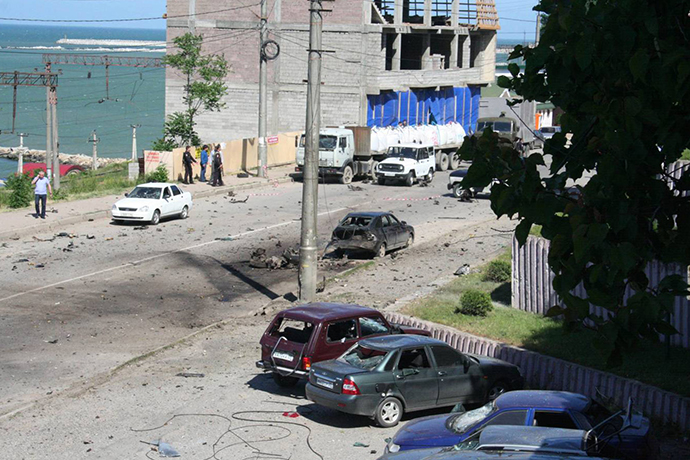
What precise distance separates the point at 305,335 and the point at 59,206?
20.8m

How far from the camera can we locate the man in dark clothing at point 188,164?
38578mm

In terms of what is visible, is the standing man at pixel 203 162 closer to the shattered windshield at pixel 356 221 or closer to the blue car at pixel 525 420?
the shattered windshield at pixel 356 221

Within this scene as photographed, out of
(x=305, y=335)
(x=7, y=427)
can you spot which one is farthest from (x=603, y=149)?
(x=7, y=427)

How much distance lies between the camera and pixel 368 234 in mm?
25094

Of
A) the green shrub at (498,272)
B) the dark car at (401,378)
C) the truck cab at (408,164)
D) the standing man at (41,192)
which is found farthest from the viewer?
the truck cab at (408,164)

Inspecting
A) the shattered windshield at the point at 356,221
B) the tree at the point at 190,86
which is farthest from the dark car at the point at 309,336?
the tree at the point at 190,86

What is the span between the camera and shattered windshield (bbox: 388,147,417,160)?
42.2 metres

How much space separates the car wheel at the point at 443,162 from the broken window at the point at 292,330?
33.9 meters

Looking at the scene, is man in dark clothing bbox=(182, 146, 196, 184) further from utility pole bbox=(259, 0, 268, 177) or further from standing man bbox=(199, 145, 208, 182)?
utility pole bbox=(259, 0, 268, 177)

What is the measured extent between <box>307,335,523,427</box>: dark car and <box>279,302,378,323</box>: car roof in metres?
1.11

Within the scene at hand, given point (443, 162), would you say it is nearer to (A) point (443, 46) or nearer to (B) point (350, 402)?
(A) point (443, 46)

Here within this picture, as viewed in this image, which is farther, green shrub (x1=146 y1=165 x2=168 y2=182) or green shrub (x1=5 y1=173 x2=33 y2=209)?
green shrub (x1=146 y1=165 x2=168 y2=182)

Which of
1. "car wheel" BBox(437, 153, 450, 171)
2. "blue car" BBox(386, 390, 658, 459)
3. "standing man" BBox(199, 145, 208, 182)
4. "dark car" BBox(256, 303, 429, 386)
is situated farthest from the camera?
"car wheel" BBox(437, 153, 450, 171)

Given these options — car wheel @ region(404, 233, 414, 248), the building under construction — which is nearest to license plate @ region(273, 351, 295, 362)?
car wheel @ region(404, 233, 414, 248)
